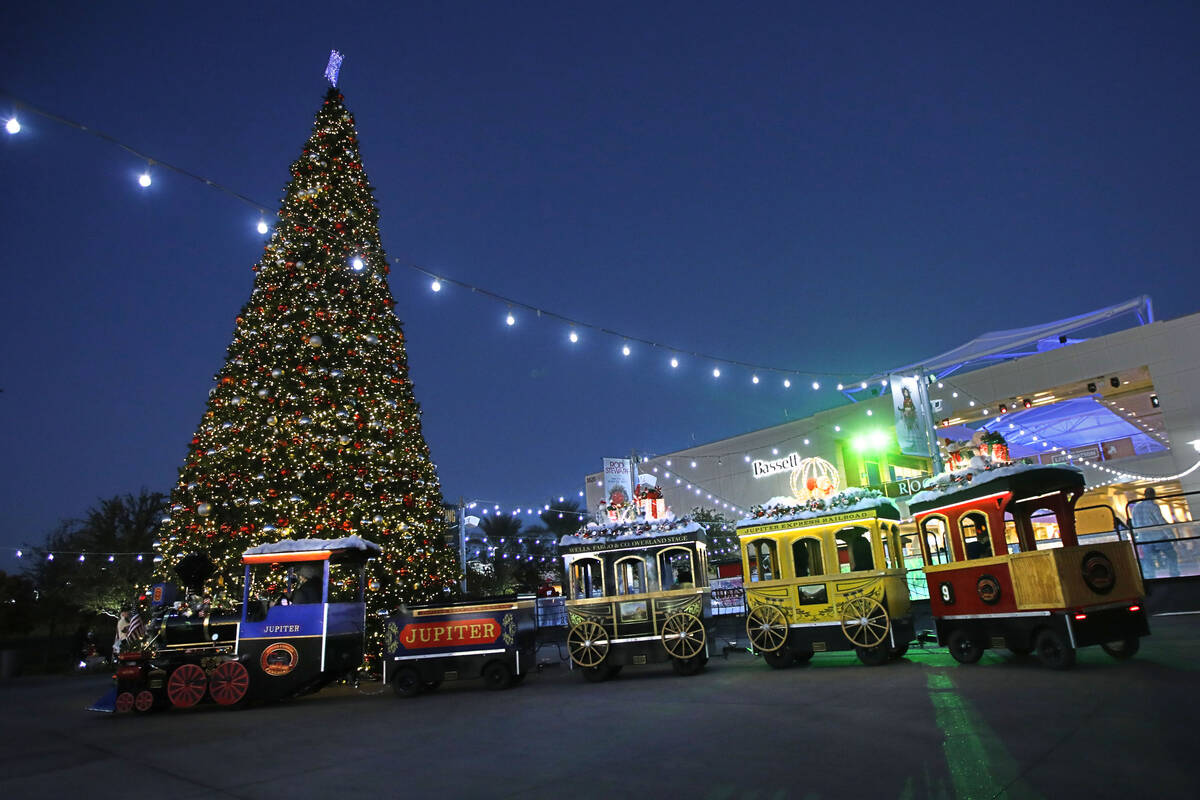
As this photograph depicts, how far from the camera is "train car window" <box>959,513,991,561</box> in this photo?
9.86 m

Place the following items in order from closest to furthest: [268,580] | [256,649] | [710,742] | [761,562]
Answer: [710,742]
[256,649]
[761,562]
[268,580]

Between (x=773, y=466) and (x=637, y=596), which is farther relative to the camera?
(x=773, y=466)

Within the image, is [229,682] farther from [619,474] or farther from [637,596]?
[619,474]

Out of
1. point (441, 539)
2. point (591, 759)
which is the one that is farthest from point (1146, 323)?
point (591, 759)

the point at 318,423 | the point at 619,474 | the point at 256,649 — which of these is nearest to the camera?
the point at 256,649

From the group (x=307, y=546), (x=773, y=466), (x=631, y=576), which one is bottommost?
(x=631, y=576)

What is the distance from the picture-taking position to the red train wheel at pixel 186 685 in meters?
10.7

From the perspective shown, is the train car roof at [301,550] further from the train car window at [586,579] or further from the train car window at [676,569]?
the train car window at [676,569]

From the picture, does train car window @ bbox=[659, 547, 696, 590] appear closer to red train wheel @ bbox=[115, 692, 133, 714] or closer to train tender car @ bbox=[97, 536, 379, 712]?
train tender car @ bbox=[97, 536, 379, 712]

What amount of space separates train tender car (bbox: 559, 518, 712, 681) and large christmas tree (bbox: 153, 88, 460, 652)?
152 inches

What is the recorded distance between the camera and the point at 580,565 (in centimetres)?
1257

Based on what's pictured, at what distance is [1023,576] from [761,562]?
14.4 ft

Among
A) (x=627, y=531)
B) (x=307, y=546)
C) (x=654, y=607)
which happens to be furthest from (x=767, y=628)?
(x=307, y=546)

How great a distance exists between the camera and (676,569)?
40.1ft
